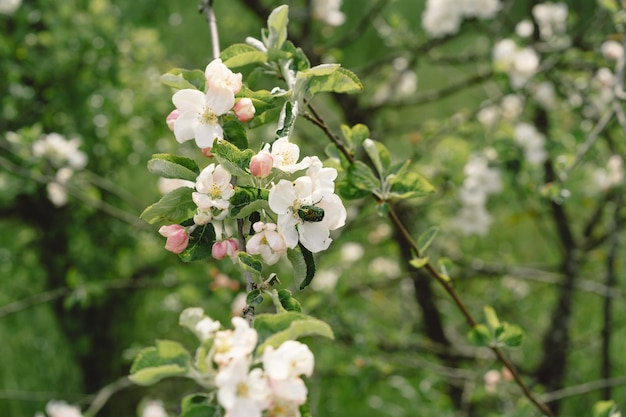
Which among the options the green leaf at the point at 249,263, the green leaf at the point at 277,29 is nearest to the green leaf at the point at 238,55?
the green leaf at the point at 277,29

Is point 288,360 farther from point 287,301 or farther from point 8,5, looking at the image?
point 8,5

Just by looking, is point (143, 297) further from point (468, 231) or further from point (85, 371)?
point (468, 231)

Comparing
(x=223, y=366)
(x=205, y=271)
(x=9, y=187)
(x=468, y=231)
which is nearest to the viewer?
(x=223, y=366)

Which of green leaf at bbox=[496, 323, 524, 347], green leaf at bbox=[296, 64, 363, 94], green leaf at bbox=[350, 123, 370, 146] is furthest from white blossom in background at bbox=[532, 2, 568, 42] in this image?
green leaf at bbox=[296, 64, 363, 94]

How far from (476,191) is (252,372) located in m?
1.81

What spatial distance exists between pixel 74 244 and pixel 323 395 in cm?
129

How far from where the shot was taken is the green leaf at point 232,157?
66 centimetres

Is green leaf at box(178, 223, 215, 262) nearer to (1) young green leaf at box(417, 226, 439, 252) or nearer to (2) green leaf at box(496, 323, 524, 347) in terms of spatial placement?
(1) young green leaf at box(417, 226, 439, 252)

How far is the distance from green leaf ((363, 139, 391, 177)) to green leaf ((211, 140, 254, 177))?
28 cm

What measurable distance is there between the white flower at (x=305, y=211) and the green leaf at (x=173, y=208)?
4.6 inches

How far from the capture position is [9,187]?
82.0 inches

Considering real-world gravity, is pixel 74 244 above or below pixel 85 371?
above

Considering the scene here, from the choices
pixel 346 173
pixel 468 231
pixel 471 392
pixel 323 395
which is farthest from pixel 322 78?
pixel 323 395

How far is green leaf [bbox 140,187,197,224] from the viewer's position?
688 mm
